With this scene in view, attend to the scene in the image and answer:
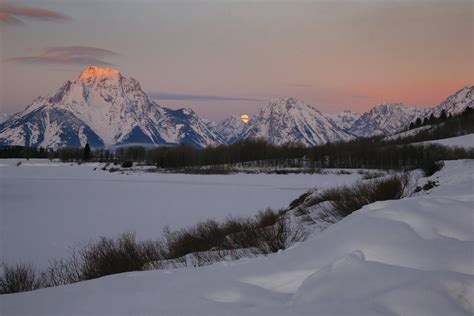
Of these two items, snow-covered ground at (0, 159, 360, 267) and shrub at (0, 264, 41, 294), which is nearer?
shrub at (0, 264, 41, 294)

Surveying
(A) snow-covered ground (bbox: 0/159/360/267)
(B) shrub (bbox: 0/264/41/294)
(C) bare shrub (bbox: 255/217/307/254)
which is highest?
(C) bare shrub (bbox: 255/217/307/254)

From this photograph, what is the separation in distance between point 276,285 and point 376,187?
14.4m

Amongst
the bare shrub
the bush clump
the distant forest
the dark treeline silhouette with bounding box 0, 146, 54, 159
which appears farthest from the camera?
the dark treeline silhouette with bounding box 0, 146, 54, 159

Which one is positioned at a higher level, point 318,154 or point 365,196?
point 318,154

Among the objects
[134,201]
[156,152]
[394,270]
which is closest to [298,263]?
[394,270]

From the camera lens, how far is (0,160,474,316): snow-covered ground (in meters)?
4.44

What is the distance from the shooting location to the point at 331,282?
5.03 metres

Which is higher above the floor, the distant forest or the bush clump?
the distant forest

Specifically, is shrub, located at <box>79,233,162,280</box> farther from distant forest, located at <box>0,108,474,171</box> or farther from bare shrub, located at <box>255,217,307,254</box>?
distant forest, located at <box>0,108,474,171</box>

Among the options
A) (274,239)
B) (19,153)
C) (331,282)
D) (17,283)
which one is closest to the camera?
(331,282)

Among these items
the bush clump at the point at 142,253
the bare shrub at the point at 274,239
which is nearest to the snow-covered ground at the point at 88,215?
the bush clump at the point at 142,253

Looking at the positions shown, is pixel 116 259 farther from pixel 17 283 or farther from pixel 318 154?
pixel 318 154

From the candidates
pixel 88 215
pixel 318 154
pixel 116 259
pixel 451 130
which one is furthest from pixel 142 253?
pixel 451 130

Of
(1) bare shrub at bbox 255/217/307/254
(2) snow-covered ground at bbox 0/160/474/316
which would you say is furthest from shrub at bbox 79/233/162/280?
(2) snow-covered ground at bbox 0/160/474/316
